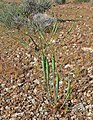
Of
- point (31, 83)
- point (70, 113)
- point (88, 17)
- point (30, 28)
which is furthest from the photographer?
Answer: point (88, 17)

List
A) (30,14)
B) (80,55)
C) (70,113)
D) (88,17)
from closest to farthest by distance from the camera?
(70,113)
(80,55)
(88,17)
(30,14)

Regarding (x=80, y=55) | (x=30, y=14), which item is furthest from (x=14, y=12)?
(x=80, y=55)

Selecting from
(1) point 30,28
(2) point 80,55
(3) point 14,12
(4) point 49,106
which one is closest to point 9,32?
(1) point 30,28

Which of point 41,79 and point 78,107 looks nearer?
point 78,107

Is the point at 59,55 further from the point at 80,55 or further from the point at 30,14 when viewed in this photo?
the point at 30,14

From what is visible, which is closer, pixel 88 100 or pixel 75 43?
A: pixel 88 100

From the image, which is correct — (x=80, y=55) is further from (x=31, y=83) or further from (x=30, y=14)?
(x=30, y=14)
